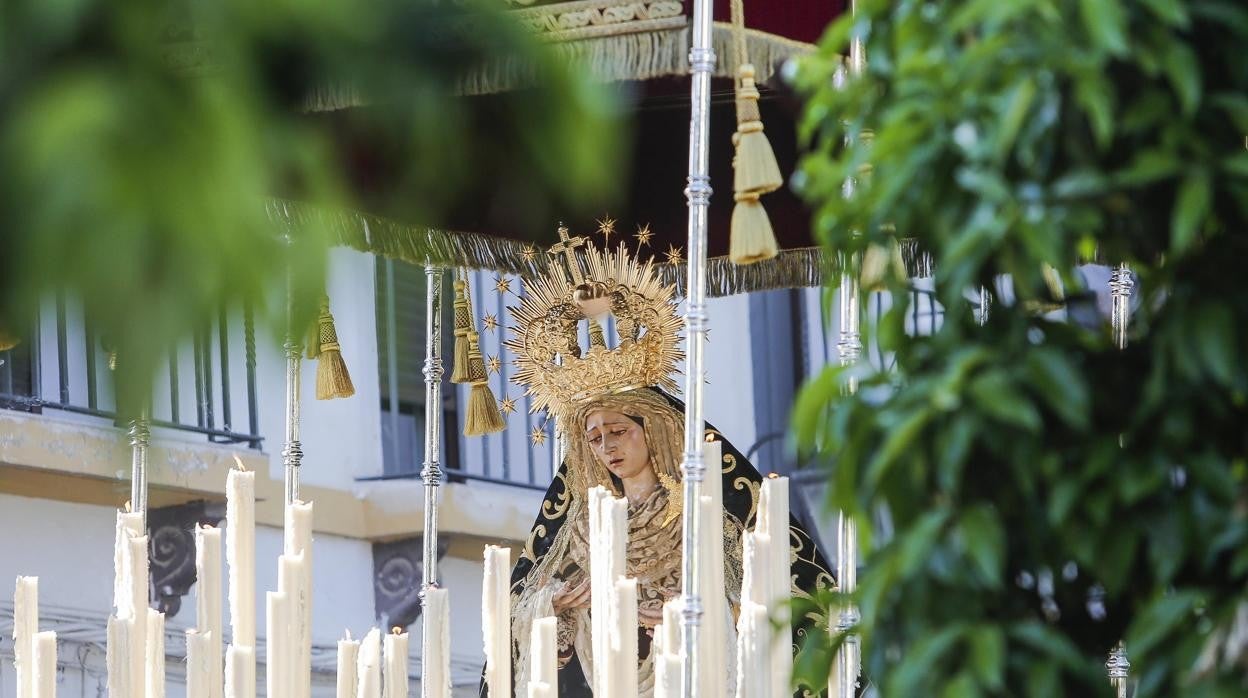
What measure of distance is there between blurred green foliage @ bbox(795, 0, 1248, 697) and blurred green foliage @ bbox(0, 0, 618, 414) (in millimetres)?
742

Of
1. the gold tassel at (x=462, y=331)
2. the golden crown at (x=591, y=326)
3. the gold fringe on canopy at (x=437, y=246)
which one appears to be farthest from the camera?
the gold tassel at (x=462, y=331)

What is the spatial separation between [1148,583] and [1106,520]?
0.13 meters

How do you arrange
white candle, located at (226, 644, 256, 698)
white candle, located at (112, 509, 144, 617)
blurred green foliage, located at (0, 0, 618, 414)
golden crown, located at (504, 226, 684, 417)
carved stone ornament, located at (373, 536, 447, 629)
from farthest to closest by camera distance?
carved stone ornament, located at (373, 536, 447, 629), golden crown, located at (504, 226, 684, 417), white candle, located at (112, 509, 144, 617), white candle, located at (226, 644, 256, 698), blurred green foliage, located at (0, 0, 618, 414)

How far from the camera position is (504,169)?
75 cm

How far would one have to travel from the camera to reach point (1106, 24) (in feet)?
4.45

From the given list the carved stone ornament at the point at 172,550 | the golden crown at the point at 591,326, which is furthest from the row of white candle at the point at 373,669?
the carved stone ornament at the point at 172,550

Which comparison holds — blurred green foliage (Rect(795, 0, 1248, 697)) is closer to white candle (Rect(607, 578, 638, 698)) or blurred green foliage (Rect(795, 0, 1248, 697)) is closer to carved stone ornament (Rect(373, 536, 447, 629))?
white candle (Rect(607, 578, 638, 698))

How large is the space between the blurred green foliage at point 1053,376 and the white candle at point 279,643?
5.11 ft

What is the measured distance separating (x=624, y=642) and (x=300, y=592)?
23.8 inches

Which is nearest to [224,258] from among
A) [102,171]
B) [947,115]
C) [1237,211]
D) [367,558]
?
[102,171]

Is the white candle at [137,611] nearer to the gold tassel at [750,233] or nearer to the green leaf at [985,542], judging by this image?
the gold tassel at [750,233]

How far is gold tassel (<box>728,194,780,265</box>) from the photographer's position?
8.91 ft

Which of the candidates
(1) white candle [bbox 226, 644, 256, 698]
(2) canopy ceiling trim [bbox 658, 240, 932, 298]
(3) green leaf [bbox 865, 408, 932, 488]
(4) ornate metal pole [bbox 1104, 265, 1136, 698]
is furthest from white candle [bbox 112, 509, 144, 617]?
(3) green leaf [bbox 865, 408, 932, 488]

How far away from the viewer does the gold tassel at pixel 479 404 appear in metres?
4.28
